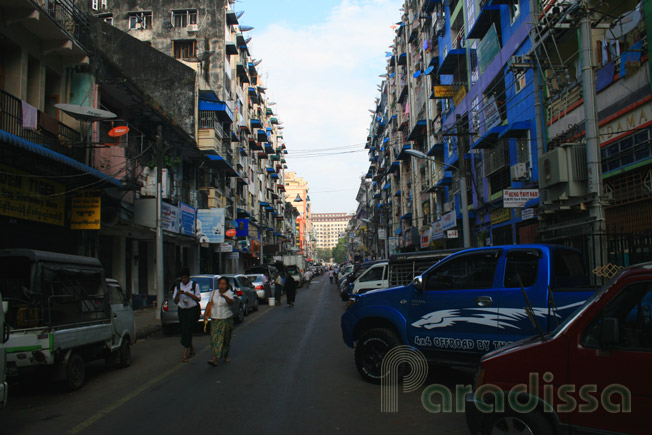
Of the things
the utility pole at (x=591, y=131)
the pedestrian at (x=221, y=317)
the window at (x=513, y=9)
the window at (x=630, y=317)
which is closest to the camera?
the window at (x=630, y=317)

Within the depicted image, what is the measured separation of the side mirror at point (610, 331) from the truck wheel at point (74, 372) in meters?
7.22

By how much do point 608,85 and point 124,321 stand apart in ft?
42.1

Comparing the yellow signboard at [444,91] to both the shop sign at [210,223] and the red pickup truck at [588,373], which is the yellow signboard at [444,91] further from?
the red pickup truck at [588,373]

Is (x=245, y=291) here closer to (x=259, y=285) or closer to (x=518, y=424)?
(x=259, y=285)

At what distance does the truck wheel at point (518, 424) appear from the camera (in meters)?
4.19

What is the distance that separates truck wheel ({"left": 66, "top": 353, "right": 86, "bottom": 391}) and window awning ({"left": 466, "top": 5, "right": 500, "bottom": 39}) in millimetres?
20115

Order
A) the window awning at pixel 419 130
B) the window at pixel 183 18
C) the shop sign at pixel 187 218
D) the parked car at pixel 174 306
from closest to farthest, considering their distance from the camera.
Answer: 1. the parked car at pixel 174 306
2. the shop sign at pixel 187 218
3. the window awning at pixel 419 130
4. the window at pixel 183 18

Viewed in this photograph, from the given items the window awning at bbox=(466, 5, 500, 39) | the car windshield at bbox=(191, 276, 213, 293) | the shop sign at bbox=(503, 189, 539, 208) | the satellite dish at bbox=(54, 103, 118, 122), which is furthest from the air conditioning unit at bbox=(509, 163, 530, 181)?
the satellite dish at bbox=(54, 103, 118, 122)

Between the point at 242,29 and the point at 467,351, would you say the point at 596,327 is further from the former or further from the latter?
the point at 242,29

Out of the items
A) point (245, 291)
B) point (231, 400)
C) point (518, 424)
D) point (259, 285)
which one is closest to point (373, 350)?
point (231, 400)

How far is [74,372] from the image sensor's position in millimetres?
8031

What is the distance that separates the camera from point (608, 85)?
1327 cm

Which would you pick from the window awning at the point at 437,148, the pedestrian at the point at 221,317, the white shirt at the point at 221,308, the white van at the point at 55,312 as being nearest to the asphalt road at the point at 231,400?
the pedestrian at the point at 221,317

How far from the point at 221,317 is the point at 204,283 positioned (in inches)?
262
